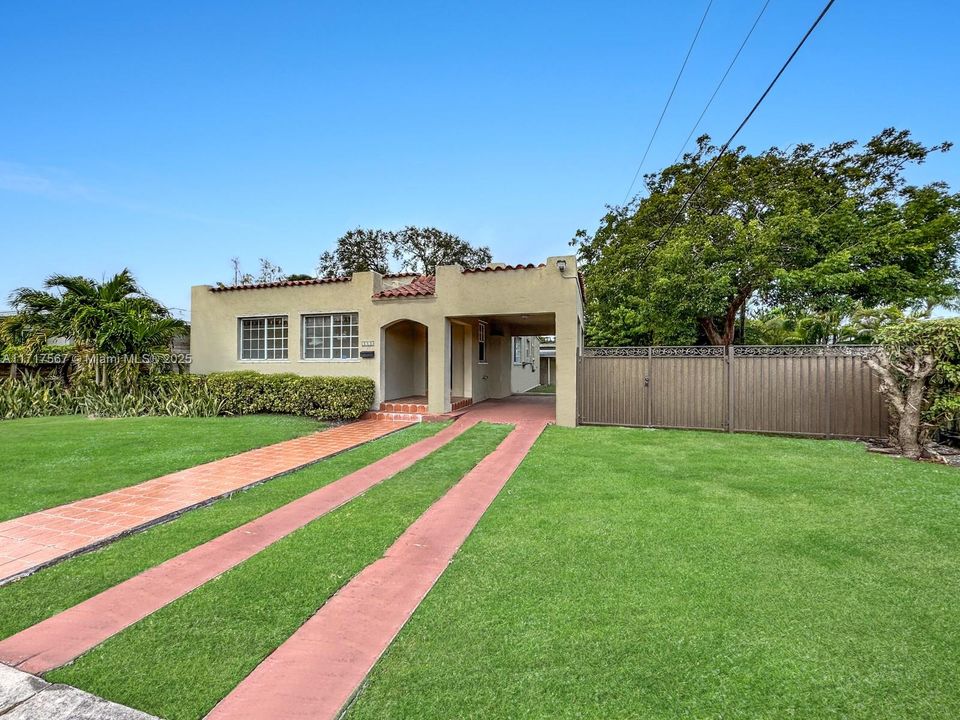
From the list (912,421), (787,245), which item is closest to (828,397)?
(912,421)

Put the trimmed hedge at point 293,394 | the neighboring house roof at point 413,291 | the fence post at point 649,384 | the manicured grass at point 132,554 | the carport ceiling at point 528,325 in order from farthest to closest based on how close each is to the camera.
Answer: the carport ceiling at point 528,325
the neighboring house roof at point 413,291
the trimmed hedge at point 293,394
the fence post at point 649,384
the manicured grass at point 132,554

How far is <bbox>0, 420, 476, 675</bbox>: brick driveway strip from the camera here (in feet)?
9.04

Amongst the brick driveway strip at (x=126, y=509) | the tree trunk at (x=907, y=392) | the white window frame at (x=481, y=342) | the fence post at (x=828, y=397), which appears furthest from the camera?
the white window frame at (x=481, y=342)

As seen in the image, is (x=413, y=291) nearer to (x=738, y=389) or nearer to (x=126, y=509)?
(x=738, y=389)

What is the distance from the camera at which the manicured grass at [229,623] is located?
2438 millimetres

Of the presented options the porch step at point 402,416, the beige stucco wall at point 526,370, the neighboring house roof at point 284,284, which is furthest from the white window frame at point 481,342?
the neighboring house roof at point 284,284

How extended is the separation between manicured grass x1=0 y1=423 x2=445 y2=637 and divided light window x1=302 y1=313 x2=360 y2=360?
23.2 ft

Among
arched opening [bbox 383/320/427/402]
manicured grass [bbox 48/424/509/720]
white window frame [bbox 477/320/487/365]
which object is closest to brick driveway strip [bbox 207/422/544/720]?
manicured grass [bbox 48/424/509/720]

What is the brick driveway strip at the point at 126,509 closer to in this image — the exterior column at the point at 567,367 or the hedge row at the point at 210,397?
the hedge row at the point at 210,397

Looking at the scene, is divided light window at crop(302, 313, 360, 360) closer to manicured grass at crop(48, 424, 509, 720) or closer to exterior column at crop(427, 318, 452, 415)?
exterior column at crop(427, 318, 452, 415)

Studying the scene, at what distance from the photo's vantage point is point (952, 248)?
16.3m

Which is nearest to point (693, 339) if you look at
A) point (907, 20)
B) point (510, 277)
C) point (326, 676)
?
point (510, 277)

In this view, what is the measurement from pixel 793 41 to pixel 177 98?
14038 mm

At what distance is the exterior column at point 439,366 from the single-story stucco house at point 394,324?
3 centimetres
